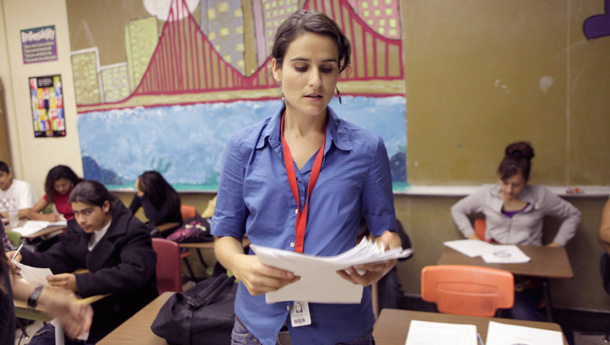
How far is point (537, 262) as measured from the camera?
2.51 meters

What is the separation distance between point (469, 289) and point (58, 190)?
3.90 metres

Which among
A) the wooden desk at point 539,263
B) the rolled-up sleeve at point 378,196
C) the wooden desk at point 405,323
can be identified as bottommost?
the wooden desk at point 539,263

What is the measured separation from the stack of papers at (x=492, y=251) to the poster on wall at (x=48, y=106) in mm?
4467

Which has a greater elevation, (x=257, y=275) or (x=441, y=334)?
(x=257, y=275)

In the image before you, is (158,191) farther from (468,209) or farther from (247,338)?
(247,338)

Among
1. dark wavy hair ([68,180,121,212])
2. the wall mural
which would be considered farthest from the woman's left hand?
the wall mural

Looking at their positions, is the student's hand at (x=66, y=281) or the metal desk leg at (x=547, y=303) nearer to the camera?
the student's hand at (x=66, y=281)

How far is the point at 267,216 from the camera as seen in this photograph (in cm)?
104

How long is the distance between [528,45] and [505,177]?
1.06 metres

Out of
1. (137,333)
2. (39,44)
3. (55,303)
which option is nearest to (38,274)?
(137,333)

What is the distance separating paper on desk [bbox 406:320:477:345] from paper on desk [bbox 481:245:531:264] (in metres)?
1.15

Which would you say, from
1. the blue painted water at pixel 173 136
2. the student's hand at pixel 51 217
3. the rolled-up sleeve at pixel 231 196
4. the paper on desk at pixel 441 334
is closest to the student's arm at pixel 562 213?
the blue painted water at pixel 173 136

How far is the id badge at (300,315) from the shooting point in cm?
103

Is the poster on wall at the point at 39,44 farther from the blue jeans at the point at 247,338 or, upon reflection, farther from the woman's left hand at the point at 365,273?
the woman's left hand at the point at 365,273
